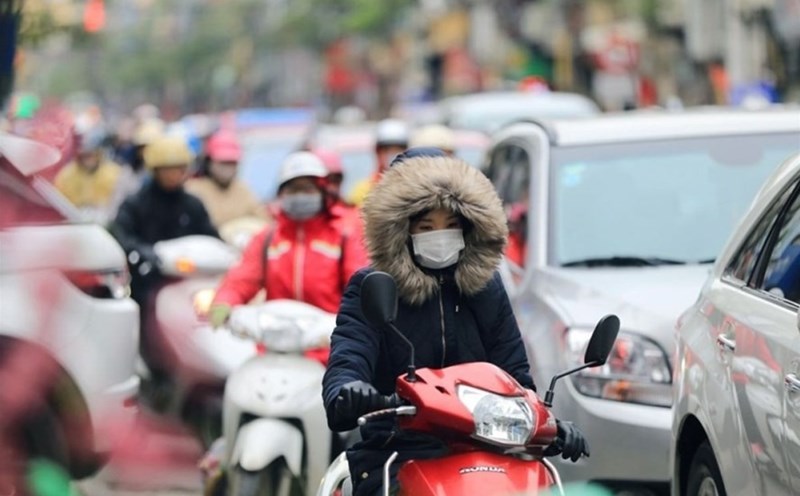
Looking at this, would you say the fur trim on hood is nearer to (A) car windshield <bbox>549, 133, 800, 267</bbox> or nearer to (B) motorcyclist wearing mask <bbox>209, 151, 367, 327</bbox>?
(B) motorcyclist wearing mask <bbox>209, 151, 367, 327</bbox>

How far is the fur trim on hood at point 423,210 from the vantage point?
4980 millimetres

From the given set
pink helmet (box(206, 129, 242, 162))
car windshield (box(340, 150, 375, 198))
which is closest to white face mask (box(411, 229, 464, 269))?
pink helmet (box(206, 129, 242, 162))

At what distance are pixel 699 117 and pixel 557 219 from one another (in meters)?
1.01

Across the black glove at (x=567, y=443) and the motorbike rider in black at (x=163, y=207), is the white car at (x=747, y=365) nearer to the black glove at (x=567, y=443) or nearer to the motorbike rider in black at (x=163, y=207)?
the black glove at (x=567, y=443)

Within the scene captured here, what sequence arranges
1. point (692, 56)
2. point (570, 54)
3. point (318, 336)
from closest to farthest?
1. point (318, 336)
2. point (692, 56)
3. point (570, 54)

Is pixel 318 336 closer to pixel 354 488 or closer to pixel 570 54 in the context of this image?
pixel 354 488

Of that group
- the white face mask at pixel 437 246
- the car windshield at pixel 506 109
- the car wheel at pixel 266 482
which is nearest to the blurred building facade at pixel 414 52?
the car windshield at pixel 506 109

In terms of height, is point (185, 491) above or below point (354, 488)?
below

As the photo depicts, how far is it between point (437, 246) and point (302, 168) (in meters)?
2.95

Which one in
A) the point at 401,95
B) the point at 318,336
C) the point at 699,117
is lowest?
the point at 401,95

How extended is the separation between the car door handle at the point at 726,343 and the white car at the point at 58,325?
2.79 m

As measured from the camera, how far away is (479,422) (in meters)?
4.48

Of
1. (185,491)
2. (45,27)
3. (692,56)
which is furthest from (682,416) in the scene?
(692,56)

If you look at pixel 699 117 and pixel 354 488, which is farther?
pixel 699 117
